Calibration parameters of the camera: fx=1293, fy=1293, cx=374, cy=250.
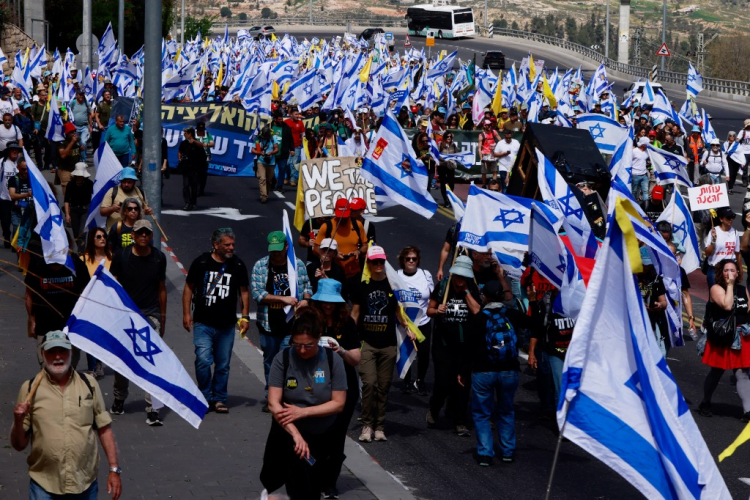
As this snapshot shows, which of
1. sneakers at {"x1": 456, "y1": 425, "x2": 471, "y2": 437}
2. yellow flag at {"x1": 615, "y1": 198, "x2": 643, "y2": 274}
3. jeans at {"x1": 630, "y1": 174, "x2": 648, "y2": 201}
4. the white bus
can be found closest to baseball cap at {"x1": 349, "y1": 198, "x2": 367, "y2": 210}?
sneakers at {"x1": 456, "y1": 425, "x2": 471, "y2": 437}

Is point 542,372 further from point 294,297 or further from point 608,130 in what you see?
point 608,130

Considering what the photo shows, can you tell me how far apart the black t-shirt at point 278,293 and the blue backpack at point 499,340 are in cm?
181

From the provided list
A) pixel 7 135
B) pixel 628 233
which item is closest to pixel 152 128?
pixel 628 233

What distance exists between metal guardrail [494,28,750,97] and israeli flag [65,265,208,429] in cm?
5243

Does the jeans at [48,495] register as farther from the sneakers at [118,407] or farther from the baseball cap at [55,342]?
the sneakers at [118,407]

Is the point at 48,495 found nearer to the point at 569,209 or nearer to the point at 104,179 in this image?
the point at 569,209

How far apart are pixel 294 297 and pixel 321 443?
3101mm

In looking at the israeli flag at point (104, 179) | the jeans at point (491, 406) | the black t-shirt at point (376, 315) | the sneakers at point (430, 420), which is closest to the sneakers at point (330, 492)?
the jeans at point (491, 406)

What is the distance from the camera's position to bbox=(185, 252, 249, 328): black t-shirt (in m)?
10.7

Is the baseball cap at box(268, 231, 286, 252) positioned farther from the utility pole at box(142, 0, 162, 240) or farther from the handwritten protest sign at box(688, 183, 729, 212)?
the handwritten protest sign at box(688, 183, 729, 212)

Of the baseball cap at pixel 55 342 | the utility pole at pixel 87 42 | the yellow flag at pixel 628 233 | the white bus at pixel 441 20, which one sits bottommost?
the baseball cap at pixel 55 342

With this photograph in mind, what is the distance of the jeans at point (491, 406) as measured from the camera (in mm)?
9734

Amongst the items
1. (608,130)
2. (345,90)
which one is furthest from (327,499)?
(345,90)

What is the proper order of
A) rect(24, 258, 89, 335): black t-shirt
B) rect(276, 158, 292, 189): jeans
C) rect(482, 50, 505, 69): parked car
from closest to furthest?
1. rect(24, 258, 89, 335): black t-shirt
2. rect(276, 158, 292, 189): jeans
3. rect(482, 50, 505, 69): parked car
